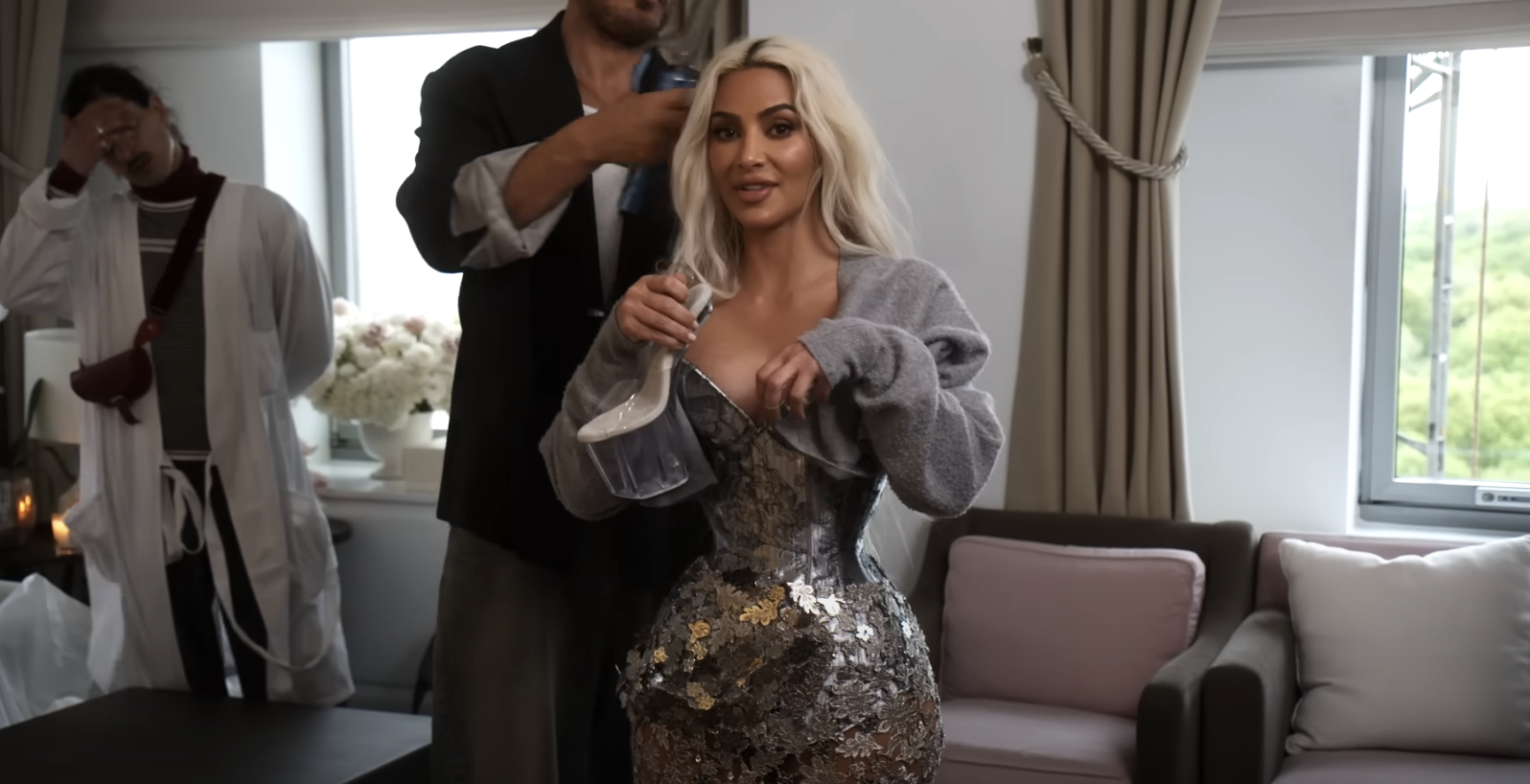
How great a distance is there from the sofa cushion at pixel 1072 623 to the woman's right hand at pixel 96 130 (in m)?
2.02

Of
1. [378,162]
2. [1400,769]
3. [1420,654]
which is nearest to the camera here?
[1400,769]

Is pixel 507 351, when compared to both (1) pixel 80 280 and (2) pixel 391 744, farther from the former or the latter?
(1) pixel 80 280

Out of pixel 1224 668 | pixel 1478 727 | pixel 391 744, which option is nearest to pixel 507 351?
pixel 391 744

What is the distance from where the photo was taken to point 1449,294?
3.08 meters

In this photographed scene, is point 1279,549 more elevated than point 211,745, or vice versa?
point 1279,549

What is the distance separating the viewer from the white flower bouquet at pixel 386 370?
371 cm

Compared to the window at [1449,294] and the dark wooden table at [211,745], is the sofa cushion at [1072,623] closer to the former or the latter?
the window at [1449,294]

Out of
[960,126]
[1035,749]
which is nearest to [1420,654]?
[1035,749]

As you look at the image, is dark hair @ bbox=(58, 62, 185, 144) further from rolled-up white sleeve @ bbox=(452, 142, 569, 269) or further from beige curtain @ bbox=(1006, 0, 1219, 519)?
beige curtain @ bbox=(1006, 0, 1219, 519)

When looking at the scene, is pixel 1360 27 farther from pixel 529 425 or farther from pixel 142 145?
pixel 142 145

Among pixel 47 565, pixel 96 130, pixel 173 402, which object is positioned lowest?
pixel 47 565

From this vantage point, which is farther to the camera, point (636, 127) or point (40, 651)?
point (40, 651)

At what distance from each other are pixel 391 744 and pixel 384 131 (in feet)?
7.47

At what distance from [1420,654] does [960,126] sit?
135 centimetres
